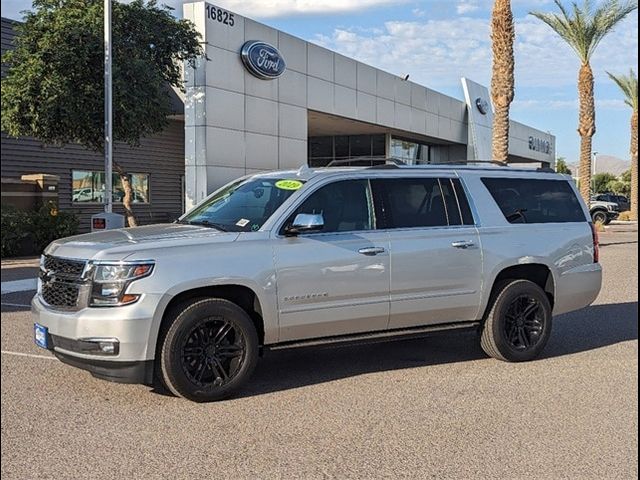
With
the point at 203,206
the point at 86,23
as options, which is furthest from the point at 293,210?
the point at 86,23

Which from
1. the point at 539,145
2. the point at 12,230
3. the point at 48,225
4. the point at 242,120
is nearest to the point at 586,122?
the point at 242,120

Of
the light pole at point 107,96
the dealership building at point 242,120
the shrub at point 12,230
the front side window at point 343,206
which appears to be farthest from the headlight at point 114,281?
the dealership building at point 242,120

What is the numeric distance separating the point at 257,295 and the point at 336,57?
2225 cm

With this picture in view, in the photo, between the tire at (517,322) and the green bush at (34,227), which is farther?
the green bush at (34,227)

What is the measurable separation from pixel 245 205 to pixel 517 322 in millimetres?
2943

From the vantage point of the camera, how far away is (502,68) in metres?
22.6

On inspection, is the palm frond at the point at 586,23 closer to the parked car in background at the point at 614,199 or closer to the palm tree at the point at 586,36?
the palm tree at the point at 586,36

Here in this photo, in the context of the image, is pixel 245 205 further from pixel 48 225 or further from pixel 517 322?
pixel 48 225

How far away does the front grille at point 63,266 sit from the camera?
519 centimetres

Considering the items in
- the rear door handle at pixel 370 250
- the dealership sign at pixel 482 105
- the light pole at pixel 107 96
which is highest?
the dealership sign at pixel 482 105

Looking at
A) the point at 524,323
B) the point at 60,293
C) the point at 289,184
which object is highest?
the point at 289,184

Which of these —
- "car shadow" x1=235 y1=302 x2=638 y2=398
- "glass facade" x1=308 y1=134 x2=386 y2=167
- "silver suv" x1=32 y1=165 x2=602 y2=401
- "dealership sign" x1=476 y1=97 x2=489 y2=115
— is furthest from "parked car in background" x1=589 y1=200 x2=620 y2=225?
"silver suv" x1=32 y1=165 x2=602 y2=401

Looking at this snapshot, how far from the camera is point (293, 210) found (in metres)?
5.87

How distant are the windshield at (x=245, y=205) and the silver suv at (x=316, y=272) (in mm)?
18
